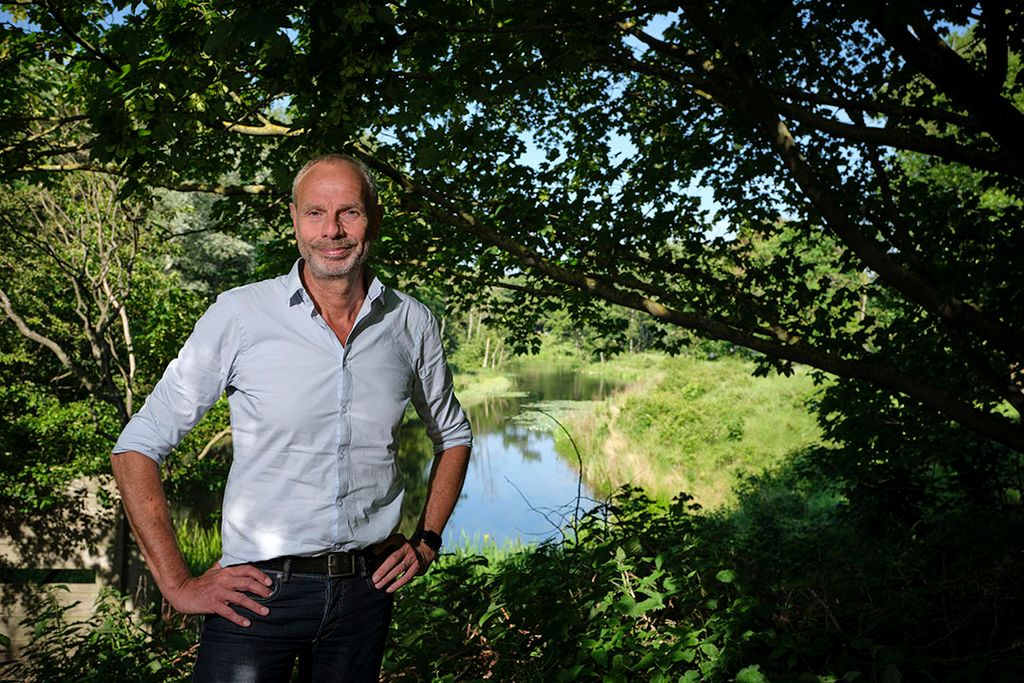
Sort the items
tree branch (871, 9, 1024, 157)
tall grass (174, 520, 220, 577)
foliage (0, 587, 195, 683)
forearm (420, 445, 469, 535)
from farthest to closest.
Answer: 1. tall grass (174, 520, 220, 577)
2. foliage (0, 587, 195, 683)
3. tree branch (871, 9, 1024, 157)
4. forearm (420, 445, 469, 535)

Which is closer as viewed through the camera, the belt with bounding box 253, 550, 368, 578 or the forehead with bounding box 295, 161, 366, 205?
the belt with bounding box 253, 550, 368, 578

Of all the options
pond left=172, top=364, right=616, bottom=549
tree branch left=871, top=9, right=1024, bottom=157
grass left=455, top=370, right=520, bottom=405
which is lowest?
tree branch left=871, top=9, right=1024, bottom=157

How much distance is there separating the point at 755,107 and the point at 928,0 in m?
2.60

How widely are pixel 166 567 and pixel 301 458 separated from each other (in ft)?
1.28

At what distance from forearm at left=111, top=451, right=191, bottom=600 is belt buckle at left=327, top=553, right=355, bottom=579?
335 mm

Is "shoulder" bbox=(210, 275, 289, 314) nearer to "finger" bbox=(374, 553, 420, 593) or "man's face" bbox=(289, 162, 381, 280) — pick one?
"man's face" bbox=(289, 162, 381, 280)

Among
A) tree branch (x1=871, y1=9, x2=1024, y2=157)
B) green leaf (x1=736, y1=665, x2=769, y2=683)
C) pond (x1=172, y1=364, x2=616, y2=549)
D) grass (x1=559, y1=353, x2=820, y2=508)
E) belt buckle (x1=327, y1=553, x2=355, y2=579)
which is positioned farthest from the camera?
grass (x1=559, y1=353, x2=820, y2=508)

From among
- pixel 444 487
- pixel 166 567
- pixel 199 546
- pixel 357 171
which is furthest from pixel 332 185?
pixel 199 546

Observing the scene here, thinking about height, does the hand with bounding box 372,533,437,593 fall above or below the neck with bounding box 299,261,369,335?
below

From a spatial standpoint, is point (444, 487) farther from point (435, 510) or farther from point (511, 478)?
point (511, 478)

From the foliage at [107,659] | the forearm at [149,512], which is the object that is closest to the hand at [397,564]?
the forearm at [149,512]

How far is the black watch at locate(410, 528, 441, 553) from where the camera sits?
7.25 feet

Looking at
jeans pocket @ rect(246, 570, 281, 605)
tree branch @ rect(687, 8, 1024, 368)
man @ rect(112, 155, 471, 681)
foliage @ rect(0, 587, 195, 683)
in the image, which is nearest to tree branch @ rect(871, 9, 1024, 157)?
tree branch @ rect(687, 8, 1024, 368)

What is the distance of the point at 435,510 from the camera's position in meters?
2.27
